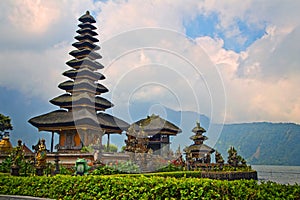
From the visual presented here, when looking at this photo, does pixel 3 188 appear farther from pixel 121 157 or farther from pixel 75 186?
pixel 121 157

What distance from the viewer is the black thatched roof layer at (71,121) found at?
81.6 ft

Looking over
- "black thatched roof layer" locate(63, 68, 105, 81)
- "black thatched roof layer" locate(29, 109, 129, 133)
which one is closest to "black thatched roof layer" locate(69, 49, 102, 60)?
"black thatched roof layer" locate(63, 68, 105, 81)

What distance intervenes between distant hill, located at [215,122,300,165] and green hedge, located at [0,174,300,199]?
3796 inches

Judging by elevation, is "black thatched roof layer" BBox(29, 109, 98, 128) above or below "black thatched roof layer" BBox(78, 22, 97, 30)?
below

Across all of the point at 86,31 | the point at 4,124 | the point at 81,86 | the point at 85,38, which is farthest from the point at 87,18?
the point at 4,124

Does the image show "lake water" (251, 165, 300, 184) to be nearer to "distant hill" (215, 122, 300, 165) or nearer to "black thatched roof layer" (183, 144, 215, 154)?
"black thatched roof layer" (183, 144, 215, 154)

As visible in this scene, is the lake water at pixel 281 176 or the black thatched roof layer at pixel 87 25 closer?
the lake water at pixel 281 176

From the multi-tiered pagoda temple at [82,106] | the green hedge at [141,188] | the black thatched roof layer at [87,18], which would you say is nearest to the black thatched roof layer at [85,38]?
the multi-tiered pagoda temple at [82,106]

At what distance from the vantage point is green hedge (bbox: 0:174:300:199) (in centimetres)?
698

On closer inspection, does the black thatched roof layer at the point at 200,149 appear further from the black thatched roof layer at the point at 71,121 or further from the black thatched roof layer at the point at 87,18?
the black thatched roof layer at the point at 87,18

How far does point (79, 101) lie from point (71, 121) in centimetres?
231

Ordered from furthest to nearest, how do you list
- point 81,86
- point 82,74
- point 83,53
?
point 83,53
point 82,74
point 81,86

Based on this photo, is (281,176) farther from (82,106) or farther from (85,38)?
(85,38)

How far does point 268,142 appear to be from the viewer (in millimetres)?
120125
